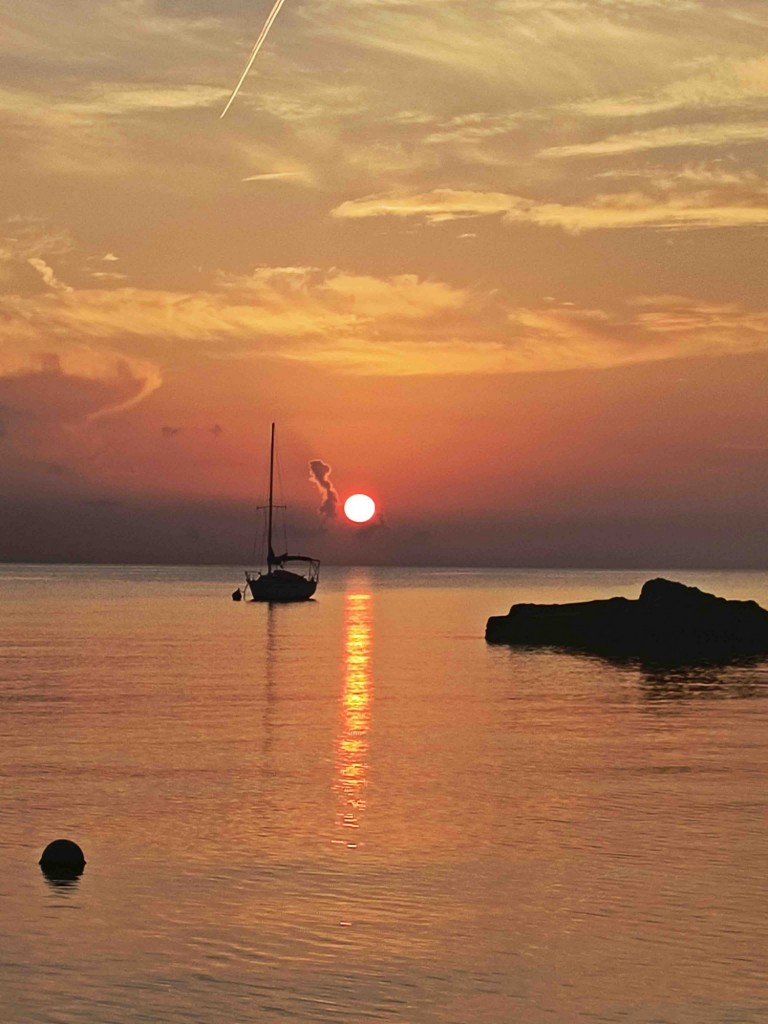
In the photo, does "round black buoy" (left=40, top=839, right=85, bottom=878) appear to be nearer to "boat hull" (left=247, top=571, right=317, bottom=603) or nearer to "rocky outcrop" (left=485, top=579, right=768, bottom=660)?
"rocky outcrop" (left=485, top=579, right=768, bottom=660)

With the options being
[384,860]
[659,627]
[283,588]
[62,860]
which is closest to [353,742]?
[384,860]

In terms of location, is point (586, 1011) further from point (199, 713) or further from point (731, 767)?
point (199, 713)

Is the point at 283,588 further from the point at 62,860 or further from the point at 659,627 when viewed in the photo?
the point at 62,860

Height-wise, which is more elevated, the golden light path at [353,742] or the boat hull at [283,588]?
the boat hull at [283,588]

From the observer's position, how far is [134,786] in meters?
35.5

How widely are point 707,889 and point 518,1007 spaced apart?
7.39 meters

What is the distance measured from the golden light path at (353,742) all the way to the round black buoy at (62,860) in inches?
227

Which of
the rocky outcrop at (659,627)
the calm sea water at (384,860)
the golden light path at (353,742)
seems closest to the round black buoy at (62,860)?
the calm sea water at (384,860)

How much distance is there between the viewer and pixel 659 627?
97.4 meters

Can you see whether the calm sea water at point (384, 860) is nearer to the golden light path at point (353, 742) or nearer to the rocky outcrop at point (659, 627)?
the golden light path at point (353, 742)

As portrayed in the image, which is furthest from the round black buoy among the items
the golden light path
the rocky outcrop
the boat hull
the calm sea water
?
Result: the boat hull

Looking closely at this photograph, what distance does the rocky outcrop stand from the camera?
95938 millimetres

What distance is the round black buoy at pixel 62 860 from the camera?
82.5ft

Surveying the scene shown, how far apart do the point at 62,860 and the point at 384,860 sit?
6.23 m
